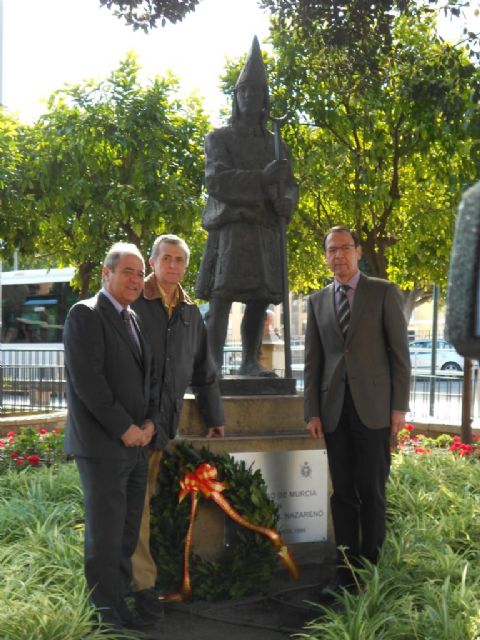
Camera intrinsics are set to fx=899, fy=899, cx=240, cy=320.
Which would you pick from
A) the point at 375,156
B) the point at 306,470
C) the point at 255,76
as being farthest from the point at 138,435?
the point at 375,156

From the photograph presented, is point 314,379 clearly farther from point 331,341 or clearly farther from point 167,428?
point 167,428

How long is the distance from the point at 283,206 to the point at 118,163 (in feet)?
37.1

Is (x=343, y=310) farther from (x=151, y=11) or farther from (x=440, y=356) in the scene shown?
(x=440, y=356)

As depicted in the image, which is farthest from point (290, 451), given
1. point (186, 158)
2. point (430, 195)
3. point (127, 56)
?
point (127, 56)

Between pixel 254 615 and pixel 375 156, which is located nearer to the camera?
pixel 254 615

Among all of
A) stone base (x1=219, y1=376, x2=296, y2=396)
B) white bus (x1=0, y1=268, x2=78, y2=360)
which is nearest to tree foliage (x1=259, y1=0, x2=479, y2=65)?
stone base (x1=219, y1=376, x2=296, y2=396)

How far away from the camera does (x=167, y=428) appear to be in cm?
471

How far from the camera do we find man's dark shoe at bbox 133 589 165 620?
15.2 ft

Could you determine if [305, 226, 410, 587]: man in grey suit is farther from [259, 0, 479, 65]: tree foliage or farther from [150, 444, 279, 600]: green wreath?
[259, 0, 479, 65]: tree foliage

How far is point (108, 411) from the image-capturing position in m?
4.09

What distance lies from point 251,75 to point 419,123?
15.8ft

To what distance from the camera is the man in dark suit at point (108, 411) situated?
410 centimetres

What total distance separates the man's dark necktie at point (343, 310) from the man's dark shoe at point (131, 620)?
1.85 m

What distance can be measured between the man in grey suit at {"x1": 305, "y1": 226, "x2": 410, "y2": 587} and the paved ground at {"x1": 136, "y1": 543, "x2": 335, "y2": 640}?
1.08 feet
